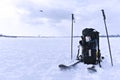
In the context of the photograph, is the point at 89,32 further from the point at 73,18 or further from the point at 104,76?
the point at 104,76

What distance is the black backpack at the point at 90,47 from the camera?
41.7 ft

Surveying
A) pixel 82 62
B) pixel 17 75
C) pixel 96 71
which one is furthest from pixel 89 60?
pixel 17 75

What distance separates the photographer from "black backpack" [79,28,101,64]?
41.7ft

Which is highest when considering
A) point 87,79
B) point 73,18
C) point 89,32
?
point 73,18

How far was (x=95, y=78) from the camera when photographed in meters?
9.28

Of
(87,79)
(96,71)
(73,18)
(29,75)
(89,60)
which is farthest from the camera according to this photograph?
(73,18)

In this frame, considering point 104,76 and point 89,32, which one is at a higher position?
point 89,32

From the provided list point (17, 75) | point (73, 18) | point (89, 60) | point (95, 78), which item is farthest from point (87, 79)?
point (73, 18)

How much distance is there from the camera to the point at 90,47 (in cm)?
1280

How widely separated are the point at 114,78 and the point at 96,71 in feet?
5.07

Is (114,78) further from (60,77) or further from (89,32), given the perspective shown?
(89,32)

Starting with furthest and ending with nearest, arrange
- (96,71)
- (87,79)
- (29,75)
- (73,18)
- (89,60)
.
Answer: (73,18) < (89,60) < (96,71) < (29,75) < (87,79)

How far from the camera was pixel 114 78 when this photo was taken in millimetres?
9188

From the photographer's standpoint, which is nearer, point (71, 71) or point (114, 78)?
point (114, 78)
